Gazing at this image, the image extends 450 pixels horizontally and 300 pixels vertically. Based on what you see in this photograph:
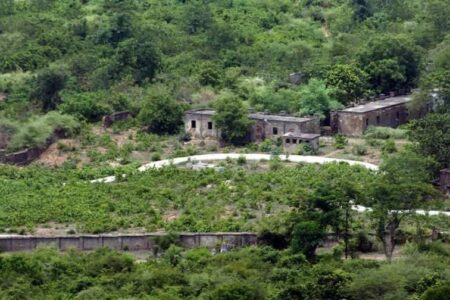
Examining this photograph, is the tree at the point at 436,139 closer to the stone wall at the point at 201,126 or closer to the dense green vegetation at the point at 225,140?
the dense green vegetation at the point at 225,140

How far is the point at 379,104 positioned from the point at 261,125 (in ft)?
18.7

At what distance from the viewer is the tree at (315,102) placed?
178ft

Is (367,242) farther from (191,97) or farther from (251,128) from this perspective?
(191,97)

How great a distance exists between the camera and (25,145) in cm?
5084

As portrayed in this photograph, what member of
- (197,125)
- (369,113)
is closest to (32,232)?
(197,125)

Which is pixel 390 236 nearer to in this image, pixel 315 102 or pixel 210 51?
pixel 315 102

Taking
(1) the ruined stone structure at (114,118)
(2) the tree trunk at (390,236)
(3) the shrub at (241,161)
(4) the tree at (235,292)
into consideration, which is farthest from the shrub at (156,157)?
(4) the tree at (235,292)

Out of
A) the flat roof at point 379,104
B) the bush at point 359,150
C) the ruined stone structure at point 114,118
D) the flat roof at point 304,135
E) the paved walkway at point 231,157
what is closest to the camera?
the paved walkway at point 231,157

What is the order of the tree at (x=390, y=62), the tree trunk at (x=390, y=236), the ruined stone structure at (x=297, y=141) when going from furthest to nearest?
the tree at (x=390, y=62), the ruined stone structure at (x=297, y=141), the tree trunk at (x=390, y=236)

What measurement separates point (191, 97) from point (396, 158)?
52.0ft

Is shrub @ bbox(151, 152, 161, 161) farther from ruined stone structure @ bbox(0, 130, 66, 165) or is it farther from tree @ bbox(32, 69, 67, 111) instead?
tree @ bbox(32, 69, 67, 111)

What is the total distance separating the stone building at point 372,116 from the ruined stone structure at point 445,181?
8.22 metres

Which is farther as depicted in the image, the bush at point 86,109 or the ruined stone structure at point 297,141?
the bush at point 86,109

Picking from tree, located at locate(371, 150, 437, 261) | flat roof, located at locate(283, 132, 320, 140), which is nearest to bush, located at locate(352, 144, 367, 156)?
flat roof, located at locate(283, 132, 320, 140)
